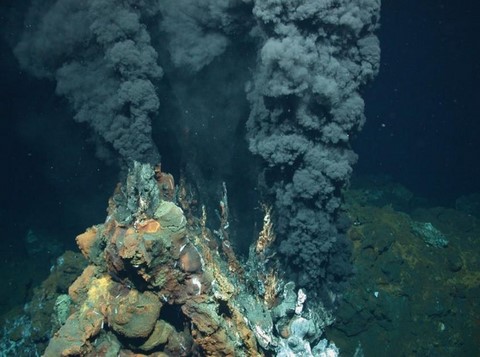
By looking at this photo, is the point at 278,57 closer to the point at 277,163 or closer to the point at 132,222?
the point at 277,163

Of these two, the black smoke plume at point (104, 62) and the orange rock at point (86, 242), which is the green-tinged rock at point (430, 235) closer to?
the black smoke plume at point (104, 62)

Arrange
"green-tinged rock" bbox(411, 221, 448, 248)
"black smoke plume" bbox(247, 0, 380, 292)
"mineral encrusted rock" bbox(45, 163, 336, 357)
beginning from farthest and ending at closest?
"green-tinged rock" bbox(411, 221, 448, 248), "black smoke plume" bbox(247, 0, 380, 292), "mineral encrusted rock" bbox(45, 163, 336, 357)

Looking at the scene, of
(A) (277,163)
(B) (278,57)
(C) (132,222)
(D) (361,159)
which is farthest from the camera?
(D) (361,159)

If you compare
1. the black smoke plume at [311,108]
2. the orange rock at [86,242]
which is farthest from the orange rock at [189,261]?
the black smoke plume at [311,108]

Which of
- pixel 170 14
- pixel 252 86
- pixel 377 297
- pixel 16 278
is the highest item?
pixel 170 14

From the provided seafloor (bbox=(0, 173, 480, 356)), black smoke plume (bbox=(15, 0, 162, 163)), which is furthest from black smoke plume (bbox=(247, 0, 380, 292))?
black smoke plume (bbox=(15, 0, 162, 163))

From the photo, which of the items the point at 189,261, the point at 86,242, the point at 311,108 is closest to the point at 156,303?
the point at 189,261

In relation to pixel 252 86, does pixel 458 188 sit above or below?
below

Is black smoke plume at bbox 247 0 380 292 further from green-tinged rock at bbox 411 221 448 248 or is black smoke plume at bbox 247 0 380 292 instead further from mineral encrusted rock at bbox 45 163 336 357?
green-tinged rock at bbox 411 221 448 248

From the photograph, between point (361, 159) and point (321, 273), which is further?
point (361, 159)

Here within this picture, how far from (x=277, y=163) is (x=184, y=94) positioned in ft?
20.3

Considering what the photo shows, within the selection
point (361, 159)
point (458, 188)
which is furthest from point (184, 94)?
point (458, 188)

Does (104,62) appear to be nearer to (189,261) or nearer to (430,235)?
(189,261)

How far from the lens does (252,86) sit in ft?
43.0
